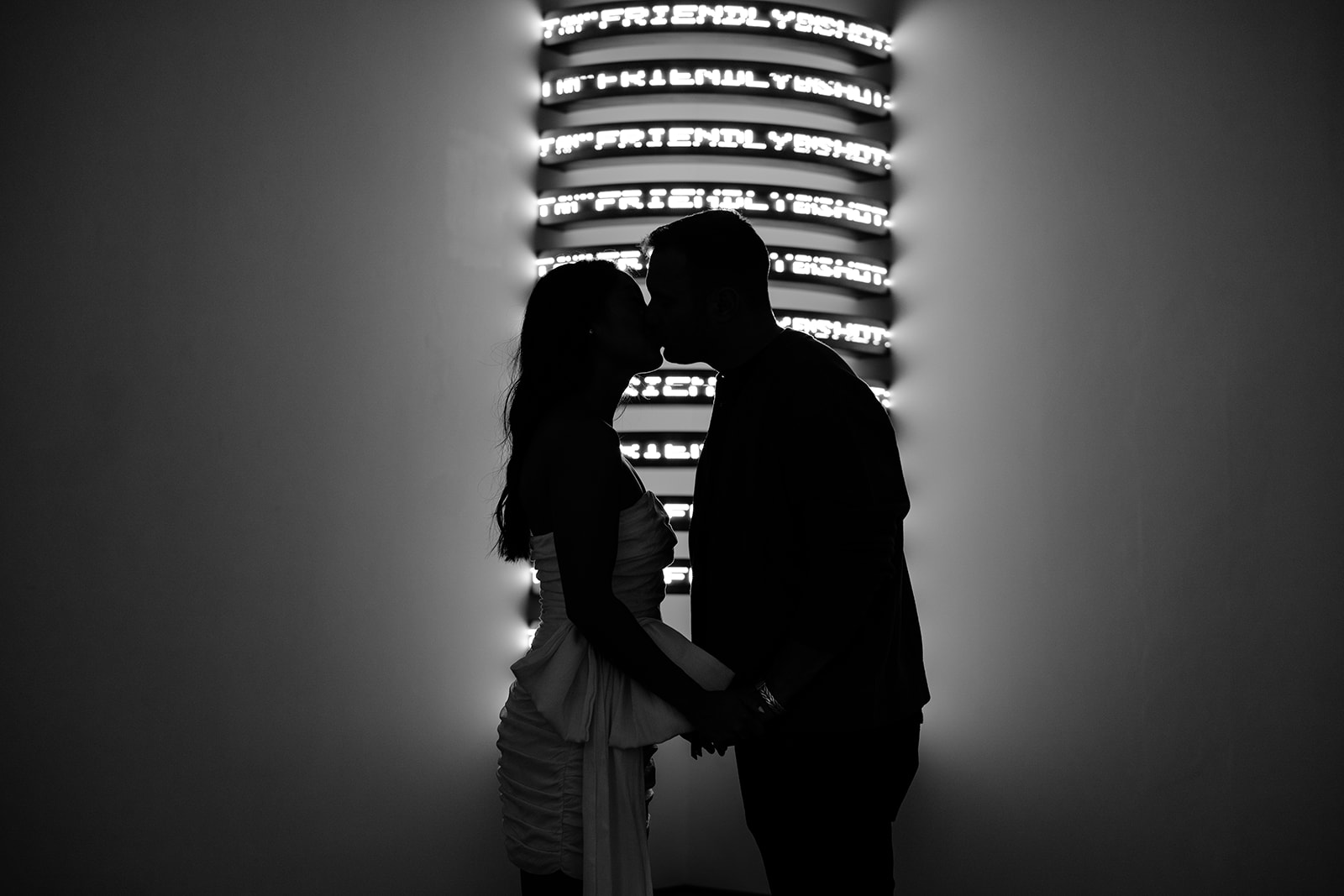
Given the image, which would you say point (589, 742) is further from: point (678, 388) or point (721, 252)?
point (678, 388)

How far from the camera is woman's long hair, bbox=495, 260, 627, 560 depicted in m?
2.07

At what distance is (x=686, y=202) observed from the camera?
334 cm

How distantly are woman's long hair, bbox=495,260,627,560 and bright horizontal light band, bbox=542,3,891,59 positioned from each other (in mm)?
1601

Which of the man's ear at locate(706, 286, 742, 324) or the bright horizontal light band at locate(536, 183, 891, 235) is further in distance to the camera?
the bright horizontal light band at locate(536, 183, 891, 235)

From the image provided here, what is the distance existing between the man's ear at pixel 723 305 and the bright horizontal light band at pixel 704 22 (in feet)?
5.43

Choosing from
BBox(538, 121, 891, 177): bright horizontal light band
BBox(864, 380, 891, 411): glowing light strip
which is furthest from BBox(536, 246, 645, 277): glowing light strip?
BBox(864, 380, 891, 411): glowing light strip

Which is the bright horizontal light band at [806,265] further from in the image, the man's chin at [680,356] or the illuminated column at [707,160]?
the man's chin at [680,356]

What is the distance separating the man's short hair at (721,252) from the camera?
6.70 ft

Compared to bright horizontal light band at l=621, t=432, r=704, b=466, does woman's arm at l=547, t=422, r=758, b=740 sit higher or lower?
lower

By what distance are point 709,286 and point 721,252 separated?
7 cm

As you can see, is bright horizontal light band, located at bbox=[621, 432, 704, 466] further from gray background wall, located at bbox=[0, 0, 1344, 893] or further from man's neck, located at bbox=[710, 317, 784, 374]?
man's neck, located at bbox=[710, 317, 784, 374]

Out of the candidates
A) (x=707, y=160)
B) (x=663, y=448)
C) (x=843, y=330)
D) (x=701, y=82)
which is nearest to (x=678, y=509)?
(x=663, y=448)

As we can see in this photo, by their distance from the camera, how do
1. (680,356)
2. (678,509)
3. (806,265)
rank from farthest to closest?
(806,265) < (678,509) < (680,356)

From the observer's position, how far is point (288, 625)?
2.66 meters
